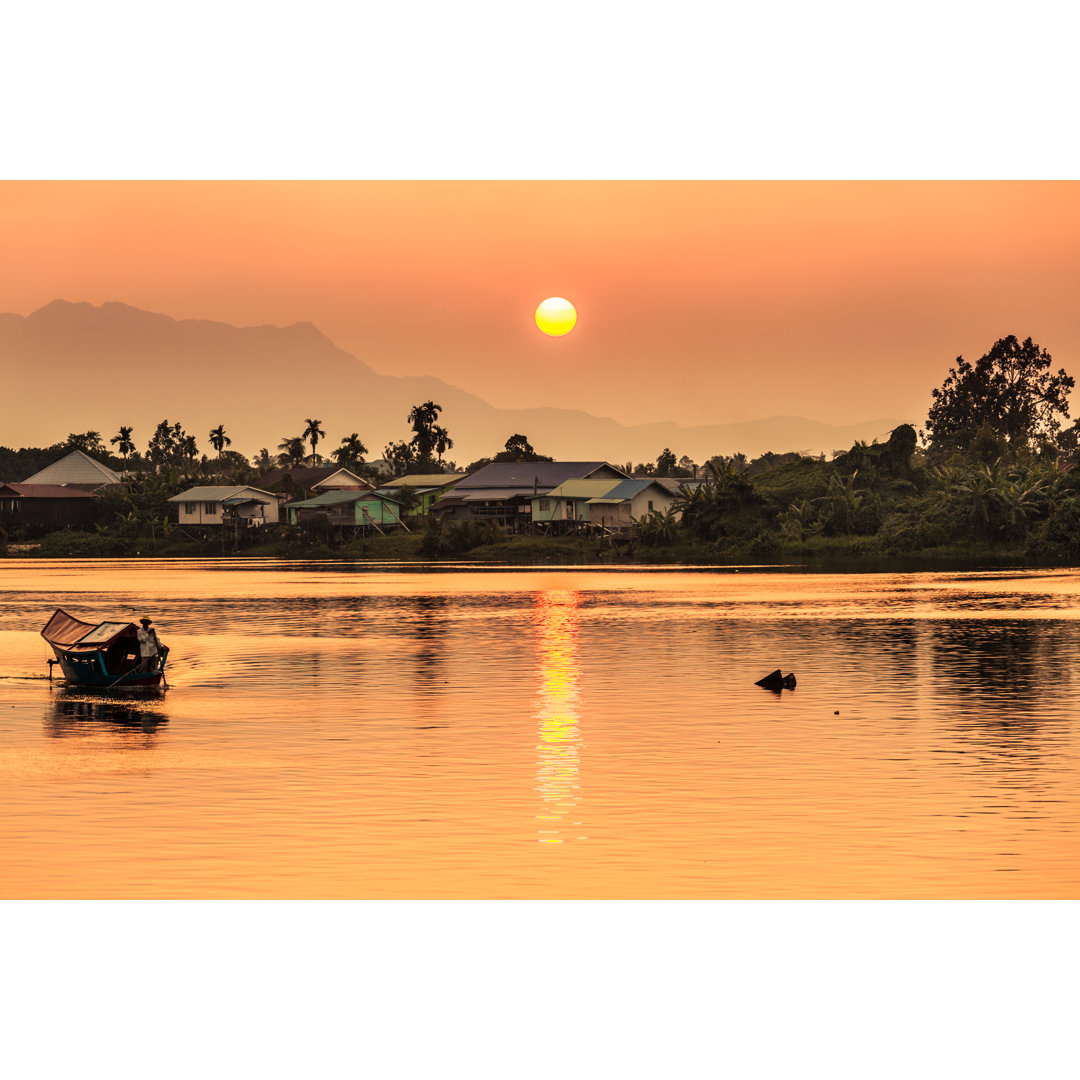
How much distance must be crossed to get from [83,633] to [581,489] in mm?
59911

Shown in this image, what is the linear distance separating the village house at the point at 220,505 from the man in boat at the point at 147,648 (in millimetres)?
66105

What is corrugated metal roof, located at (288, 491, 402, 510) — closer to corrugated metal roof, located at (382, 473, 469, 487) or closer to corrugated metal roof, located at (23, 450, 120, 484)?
corrugated metal roof, located at (382, 473, 469, 487)

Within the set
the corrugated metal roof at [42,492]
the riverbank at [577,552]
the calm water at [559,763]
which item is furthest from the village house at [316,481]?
the calm water at [559,763]

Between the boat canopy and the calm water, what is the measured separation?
0.89 m

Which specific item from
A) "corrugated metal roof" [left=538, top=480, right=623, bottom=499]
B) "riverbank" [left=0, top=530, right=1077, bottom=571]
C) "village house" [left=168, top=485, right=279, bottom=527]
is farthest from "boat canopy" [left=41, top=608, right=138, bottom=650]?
"village house" [left=168, top=485, right=279, bottom=527]

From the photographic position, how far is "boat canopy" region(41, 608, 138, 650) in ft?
72.9

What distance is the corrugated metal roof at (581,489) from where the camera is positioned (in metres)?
81.7

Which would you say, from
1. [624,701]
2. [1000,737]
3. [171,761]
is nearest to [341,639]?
[624,701]

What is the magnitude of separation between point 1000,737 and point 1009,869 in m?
6.75

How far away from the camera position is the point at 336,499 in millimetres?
86375

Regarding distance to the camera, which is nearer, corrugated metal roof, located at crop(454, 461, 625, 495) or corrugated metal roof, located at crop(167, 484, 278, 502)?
corrugated metal roof, located at crop(454, 461, 625, 495)

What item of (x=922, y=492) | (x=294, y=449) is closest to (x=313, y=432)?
(x=294, y=449)

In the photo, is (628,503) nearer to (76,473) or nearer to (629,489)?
(629,489)

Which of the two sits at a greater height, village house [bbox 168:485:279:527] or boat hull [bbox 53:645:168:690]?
village house [bbox 168:485:279:527]
